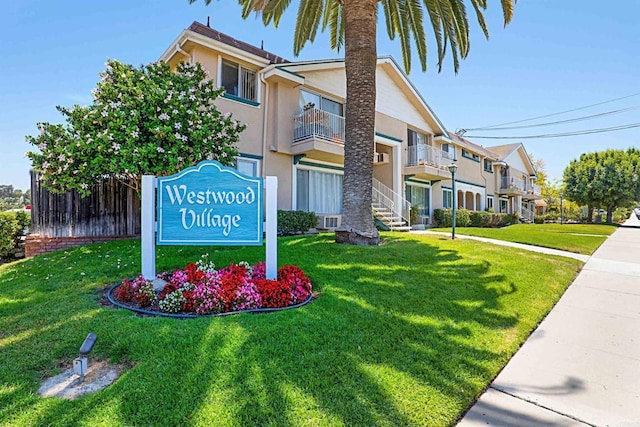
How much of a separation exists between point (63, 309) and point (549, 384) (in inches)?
232

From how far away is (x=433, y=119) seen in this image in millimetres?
20656

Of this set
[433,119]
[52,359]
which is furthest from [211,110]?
[433,119]

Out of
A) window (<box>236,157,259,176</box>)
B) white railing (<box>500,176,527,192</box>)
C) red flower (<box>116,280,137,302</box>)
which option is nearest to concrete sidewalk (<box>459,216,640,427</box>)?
red flower (<box>116,280,137,302</box>)

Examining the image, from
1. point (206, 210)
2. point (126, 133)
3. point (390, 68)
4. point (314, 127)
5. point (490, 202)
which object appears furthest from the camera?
point (490, 202)

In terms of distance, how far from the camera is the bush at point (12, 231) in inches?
367

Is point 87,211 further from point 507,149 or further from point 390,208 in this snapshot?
point 507,149

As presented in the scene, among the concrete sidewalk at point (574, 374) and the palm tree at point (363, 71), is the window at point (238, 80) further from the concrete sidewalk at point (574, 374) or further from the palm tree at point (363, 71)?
the concrete sidewalk at point (574, 374)

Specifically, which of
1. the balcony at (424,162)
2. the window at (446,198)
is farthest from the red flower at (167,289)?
the window at (446,198)

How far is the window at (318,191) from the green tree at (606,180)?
29143 millimetres

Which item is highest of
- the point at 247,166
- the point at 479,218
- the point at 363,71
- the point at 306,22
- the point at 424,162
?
the point at 306,22

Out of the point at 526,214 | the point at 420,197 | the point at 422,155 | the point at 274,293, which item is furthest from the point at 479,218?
the point at 274,293

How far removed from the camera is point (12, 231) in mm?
9508

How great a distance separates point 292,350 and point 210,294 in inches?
64.8

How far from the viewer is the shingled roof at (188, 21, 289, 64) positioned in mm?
12102
